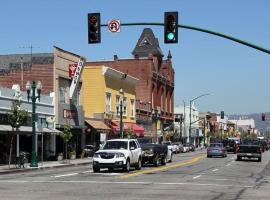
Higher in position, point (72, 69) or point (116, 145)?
point (72, 69)

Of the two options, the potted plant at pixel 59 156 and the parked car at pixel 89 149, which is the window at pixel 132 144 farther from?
the parked car at pixel 89 149

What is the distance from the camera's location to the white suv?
31.1m

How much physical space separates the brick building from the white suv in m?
48.0

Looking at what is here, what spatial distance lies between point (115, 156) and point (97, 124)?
3014cm

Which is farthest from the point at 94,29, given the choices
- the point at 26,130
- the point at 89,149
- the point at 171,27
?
the point at 89,149

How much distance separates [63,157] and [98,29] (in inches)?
1177

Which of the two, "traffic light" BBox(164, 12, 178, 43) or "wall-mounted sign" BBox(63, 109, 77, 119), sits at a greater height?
"traffic light" BBox(164, 12, 178, 43)

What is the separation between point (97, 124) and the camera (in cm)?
6116

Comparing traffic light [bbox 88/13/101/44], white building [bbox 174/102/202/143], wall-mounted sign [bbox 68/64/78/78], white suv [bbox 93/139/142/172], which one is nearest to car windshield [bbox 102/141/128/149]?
white suv [bbox 93/139/142/172]

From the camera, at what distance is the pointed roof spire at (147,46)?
3925 inches

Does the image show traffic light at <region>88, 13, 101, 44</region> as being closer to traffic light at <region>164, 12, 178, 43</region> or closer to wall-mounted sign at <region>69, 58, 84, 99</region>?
traffic light at <region>164, 12, 178, 43</region>

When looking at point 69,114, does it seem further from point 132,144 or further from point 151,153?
point 132,144

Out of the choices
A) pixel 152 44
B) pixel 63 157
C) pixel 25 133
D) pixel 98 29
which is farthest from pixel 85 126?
pixel 152 44

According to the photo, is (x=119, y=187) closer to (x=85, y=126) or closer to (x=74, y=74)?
(x=74, y=74)
